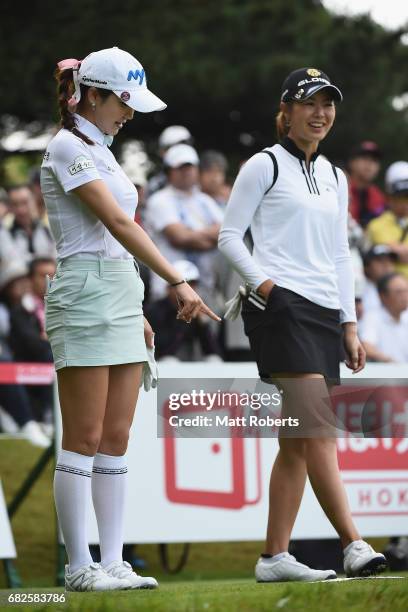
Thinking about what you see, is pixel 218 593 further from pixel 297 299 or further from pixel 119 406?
pixel 297 299

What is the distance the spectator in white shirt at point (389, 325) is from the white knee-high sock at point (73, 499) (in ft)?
16.7

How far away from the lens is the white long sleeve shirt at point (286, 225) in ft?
19.6

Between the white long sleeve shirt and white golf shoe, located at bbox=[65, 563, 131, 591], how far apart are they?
143 centimetres

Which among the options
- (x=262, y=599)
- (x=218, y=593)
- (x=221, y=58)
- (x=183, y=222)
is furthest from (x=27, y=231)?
(x=221, y=58)

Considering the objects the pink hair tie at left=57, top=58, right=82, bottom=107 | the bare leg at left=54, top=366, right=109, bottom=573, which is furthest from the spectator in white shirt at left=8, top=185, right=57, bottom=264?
the bare leg at left=54, top=366, right=109, bottom=573

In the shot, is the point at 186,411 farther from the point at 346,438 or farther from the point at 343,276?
the point at 346,438

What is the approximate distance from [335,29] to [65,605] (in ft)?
55.0

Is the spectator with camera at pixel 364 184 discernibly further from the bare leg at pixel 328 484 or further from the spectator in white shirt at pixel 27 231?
the bare leg at pixel 328 484

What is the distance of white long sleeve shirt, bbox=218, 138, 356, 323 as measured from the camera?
597 cm

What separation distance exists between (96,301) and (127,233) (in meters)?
0.30

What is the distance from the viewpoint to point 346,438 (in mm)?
8266

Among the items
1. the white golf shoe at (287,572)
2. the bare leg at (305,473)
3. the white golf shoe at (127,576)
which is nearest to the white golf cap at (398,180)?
the bare leg at (305,473)

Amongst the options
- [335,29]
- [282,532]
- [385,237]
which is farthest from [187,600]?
[335,29]

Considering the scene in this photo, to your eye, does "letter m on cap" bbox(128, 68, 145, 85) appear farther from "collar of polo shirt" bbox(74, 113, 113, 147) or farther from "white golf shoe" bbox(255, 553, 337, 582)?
"white golf shoe" bbox(255, 553, 337, 582)
